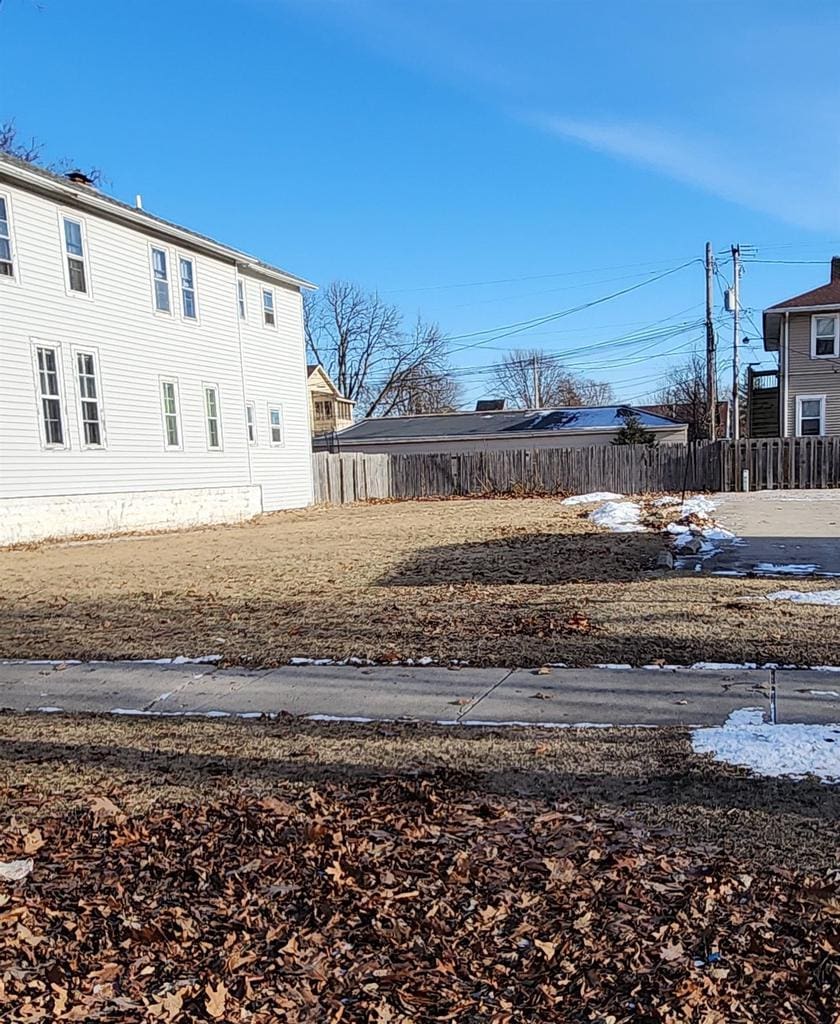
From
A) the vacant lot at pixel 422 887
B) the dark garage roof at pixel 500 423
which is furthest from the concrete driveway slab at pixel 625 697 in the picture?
the dark garage roof at pixel 500 423

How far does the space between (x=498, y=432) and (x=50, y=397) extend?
69.5 ft

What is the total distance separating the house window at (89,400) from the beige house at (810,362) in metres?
21.0

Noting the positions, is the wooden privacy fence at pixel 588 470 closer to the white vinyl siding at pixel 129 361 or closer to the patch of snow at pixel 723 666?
the white vinyl siding at pixel 129 361

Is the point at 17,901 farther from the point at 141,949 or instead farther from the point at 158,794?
the point at 158,794

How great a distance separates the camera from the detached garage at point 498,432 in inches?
1268

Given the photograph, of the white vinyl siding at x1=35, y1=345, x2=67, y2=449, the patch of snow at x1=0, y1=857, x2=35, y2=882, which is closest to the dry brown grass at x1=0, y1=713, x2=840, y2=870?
the patch of snow at x1=0, y1=857, x2=35, y2=882

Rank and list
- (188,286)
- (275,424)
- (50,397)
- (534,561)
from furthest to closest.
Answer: (275,424) → (188,286) → (50,397) → (534,561)

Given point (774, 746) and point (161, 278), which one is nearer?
point (774, 746)

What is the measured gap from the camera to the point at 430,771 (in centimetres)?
349

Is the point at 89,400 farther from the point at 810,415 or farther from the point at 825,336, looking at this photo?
the point at 825,336

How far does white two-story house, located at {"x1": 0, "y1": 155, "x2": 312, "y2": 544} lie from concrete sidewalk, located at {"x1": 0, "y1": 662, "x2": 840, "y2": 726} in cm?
1020

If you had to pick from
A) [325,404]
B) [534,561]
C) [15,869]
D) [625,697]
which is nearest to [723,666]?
[625,697]

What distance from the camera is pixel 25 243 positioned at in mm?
14148

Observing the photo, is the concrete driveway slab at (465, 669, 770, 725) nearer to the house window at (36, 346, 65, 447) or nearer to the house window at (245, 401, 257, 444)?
the house window at (36, 346, 65, 447)
